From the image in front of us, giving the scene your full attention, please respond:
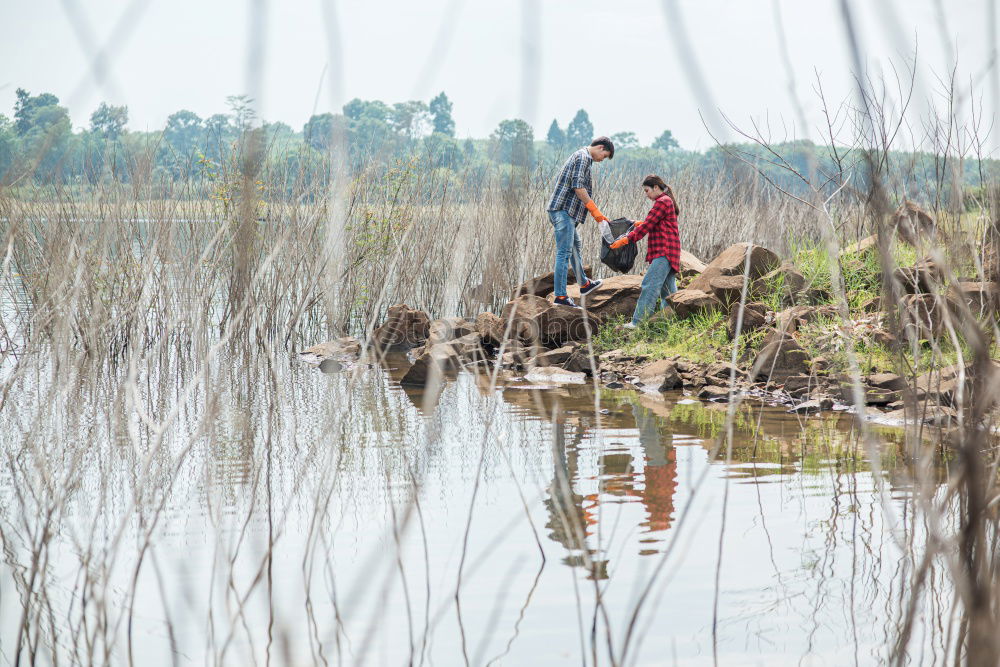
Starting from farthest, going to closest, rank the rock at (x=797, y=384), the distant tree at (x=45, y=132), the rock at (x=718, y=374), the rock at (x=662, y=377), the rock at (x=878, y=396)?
the rock at (x=662, y=377), the rock at (x=718, y=374), the rock at (x=797, y=384), the rock at (x=878, y=396), the distant tree at (x=45, y=132)

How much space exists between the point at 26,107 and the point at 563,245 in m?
7.04

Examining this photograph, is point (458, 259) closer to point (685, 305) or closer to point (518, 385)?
point (518, 385)

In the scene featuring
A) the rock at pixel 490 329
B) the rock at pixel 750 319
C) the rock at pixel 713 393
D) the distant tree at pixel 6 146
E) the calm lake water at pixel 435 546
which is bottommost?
the calm lake water at pixel 435 546

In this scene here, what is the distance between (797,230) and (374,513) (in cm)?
952

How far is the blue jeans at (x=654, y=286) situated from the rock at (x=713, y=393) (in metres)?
1.61

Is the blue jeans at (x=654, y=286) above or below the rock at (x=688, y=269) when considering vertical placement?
below

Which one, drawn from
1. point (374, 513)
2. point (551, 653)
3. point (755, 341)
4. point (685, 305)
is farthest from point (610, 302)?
point (551, 653)

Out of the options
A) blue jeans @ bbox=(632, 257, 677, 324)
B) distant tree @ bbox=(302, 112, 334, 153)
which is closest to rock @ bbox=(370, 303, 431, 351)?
distant tree @ bbox=(302, 112, 334, 153)

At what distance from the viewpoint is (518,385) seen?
7.61 meters

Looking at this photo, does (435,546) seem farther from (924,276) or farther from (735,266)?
(735,266)

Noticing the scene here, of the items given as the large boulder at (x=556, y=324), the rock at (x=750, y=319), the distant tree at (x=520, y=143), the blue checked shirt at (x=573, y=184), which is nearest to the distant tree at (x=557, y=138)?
the blue checked shirt at (x=573, y=184)

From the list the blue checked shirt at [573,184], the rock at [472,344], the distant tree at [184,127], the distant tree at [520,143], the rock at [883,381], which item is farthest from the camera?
the blue checked shirt at [573,184]

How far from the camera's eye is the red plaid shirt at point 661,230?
26.8 ft

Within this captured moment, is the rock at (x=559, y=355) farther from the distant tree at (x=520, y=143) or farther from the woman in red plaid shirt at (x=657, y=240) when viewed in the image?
the distant tree at (x=520, y=143)
